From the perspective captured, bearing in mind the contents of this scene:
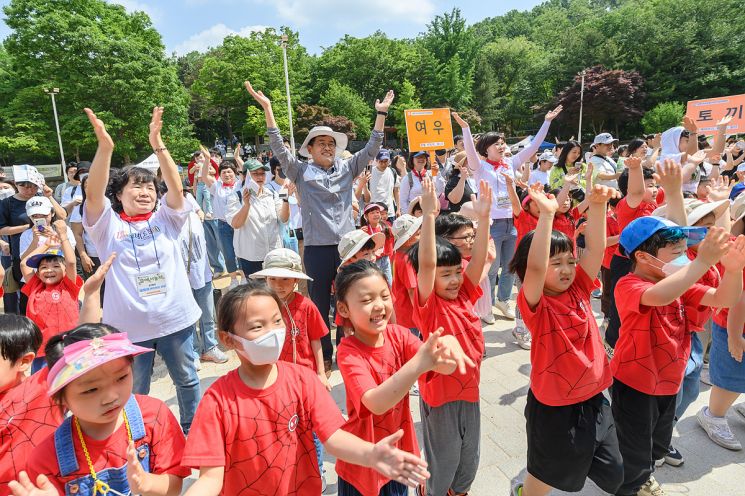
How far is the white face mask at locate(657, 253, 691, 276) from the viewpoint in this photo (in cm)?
208

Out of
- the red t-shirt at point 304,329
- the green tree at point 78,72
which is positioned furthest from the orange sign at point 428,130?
the green tree at point 78,72

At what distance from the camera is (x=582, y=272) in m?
2.26

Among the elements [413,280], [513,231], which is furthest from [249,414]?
[513,231]

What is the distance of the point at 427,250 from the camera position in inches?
85.0

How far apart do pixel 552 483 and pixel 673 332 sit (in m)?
0.98

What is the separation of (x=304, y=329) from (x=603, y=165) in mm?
5089

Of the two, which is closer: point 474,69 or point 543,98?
point 543,98

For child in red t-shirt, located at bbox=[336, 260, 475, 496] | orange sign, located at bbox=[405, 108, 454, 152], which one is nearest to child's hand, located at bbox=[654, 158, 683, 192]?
child in red t-shirt, located at bbox=[336, 260, 475, 496]

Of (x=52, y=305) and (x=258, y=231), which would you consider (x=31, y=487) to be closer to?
(x=52, y=305)

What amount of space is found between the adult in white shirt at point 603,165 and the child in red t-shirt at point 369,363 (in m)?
4.22

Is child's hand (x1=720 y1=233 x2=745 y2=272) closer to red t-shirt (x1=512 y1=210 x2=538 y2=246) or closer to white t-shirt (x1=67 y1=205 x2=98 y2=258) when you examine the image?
red t-shirt (x1=512 y1=210 x2=538 y2=246)

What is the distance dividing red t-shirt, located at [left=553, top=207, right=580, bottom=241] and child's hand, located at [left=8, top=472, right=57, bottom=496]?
13.6ft

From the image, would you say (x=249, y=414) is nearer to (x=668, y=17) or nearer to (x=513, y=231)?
(x=513, y=231)

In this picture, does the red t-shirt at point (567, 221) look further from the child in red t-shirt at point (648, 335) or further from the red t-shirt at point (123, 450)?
the red t-shirt at point (123, 450)
